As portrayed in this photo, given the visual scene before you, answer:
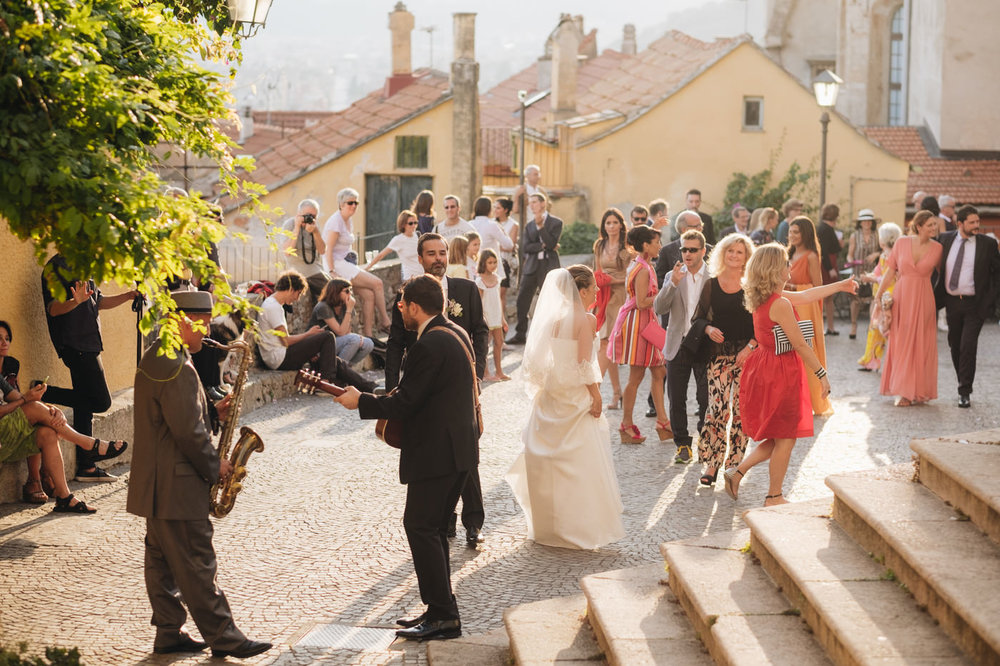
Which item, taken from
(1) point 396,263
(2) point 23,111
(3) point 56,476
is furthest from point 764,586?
(1) point 396,263

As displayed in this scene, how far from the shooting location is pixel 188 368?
6.25 m

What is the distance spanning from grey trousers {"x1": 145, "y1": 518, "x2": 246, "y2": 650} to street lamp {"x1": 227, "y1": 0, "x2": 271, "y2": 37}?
380 centimetres

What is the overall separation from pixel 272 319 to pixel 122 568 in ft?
17.8

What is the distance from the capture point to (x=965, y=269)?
44.3 feet

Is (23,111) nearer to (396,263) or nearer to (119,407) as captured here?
(119,407)

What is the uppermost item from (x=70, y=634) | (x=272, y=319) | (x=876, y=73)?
(x=876, y=73)

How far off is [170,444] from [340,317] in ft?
27.5

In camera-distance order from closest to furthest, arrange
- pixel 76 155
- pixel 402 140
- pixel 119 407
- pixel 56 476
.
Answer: pixel 76 155
pixel 56 476
pixel 119 407
pixel 402 140

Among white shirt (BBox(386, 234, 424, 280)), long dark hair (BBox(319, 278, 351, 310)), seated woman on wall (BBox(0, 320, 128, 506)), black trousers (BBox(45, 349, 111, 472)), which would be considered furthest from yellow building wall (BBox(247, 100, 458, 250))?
seated woman on wall (BBox(0, 320, 128, 506))

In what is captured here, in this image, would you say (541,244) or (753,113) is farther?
(753,113)

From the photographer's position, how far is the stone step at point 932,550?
193 inches

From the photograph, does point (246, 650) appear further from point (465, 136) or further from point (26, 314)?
point (465, 136)

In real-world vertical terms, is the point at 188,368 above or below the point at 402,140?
below

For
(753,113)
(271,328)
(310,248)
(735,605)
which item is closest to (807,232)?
(271,328)
